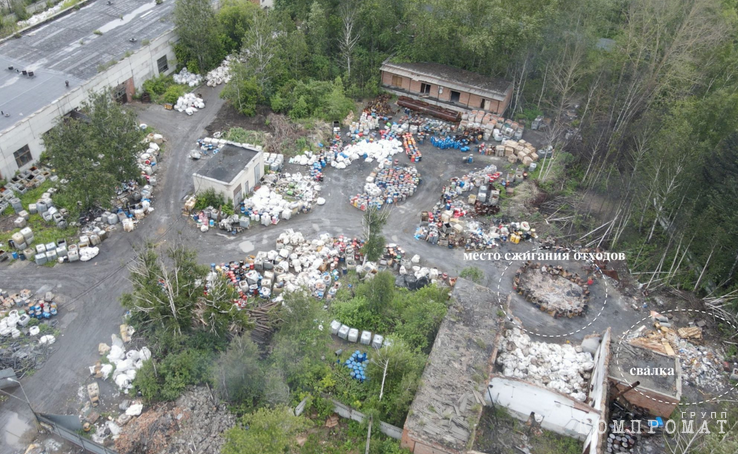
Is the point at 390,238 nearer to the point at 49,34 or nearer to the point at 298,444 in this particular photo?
the point at 298,444

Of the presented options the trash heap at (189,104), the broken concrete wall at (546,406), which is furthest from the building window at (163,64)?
the broken concrete wall at (546,406)

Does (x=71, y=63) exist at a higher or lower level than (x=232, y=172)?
higher

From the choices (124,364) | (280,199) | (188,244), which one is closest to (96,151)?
(188,244)

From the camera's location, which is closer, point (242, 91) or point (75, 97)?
point (75, 97)

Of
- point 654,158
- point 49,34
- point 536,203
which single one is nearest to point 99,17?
point 49,34

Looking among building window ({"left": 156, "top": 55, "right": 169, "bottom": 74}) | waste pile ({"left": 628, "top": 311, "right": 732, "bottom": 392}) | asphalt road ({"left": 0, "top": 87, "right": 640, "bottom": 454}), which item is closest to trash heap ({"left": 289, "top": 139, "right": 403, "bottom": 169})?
asphalt road ({"left": 0, "top": 87, "right": 640, "bottom": 454})

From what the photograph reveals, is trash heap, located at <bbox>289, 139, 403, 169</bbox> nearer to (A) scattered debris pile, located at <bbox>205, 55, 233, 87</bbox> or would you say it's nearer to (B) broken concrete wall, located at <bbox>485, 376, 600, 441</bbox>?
(A) scattered debris pile, located at <bbox>205, 55, 233, 87</bbox>

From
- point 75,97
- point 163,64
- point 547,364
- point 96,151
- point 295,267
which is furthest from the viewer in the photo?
point 163,64

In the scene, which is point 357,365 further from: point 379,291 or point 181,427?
point 181,427
